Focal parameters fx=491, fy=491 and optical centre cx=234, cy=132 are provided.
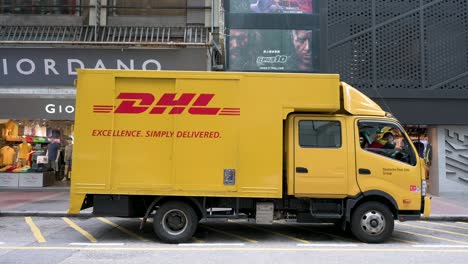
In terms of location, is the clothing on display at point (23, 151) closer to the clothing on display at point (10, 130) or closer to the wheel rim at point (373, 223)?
the clothing on display at point (10, 130)

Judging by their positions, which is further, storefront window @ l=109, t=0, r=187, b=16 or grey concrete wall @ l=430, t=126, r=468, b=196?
storefront window @ l=109, t=0, r=187, b=16

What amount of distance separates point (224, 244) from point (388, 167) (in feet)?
10.6

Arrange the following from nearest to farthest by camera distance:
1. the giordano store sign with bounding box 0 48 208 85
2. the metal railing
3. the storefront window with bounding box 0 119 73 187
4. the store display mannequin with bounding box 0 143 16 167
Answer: the giordano store sign with bounding box 0 48 208 85 < the metal railing < the storefront window with bounding box 0 119 73 187 < the store display mannequin with bounding box 0 143 16 167

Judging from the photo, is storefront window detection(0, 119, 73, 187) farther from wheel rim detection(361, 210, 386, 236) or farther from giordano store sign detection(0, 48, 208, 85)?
wheel rim detection(361, 210, 386, 236)

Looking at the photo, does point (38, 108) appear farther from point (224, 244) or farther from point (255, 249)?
point (255, 249)

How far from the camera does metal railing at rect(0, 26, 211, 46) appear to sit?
16.0 metres

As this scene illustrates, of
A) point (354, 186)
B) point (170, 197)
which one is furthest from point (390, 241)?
point (170, 197)

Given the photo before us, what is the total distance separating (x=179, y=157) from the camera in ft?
28.3

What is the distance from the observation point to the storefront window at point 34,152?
1714 centimetres

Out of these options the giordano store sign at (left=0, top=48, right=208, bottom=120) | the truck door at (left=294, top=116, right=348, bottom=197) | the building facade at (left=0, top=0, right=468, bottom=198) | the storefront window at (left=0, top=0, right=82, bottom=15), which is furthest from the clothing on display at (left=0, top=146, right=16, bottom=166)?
the truck door at (left=294, top=116, right=348, bottom=197)

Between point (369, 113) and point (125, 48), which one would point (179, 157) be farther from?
point (125, 48)

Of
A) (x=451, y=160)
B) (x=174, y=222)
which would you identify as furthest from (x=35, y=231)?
(x=451, y=160)

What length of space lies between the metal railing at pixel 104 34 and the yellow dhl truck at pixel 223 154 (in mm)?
7528

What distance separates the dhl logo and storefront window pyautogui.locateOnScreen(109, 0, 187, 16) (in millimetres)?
8649
